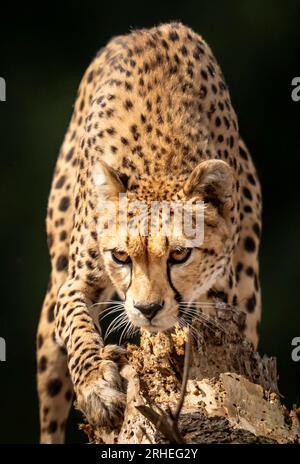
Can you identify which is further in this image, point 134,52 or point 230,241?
point 134,52

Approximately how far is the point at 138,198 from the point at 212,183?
0.35m

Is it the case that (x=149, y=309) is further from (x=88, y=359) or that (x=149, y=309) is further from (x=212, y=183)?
(x=212, y=183)

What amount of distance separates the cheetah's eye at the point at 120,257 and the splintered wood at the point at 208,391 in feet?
1.31

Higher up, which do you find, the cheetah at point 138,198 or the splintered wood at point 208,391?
the cheetah at point 138,198

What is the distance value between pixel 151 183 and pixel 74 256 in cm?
74

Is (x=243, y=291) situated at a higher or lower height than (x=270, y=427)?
higher

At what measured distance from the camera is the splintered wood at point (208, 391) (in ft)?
16.1

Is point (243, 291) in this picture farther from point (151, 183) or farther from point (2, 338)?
point (2, 338)

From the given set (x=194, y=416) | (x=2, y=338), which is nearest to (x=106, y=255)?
(x=194, y=416)

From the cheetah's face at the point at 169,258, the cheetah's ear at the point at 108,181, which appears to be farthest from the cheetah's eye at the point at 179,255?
the cheetah's ear at the point at 108,181

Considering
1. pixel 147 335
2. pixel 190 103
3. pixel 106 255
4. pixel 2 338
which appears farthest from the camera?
pixel 2 338

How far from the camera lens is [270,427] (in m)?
5.05

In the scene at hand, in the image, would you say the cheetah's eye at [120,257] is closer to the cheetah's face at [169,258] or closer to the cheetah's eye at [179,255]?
the cheetah's face at [169,258]

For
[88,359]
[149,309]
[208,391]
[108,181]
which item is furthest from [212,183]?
[208,391]
